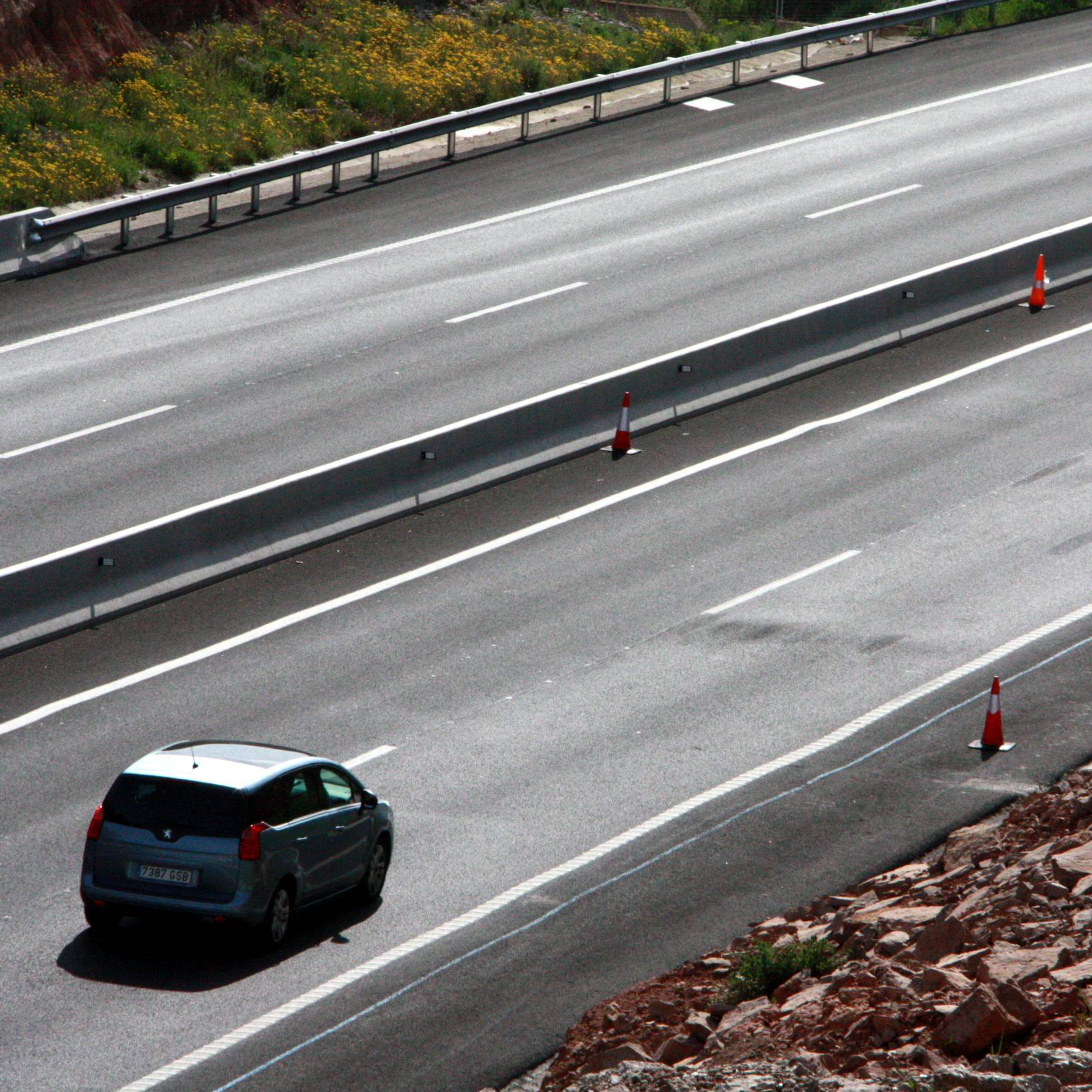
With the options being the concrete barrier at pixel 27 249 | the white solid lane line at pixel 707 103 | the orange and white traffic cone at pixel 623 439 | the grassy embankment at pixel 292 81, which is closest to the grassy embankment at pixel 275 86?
the grassy embankment at pixel 292 81

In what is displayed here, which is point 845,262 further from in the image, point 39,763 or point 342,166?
point 39,763

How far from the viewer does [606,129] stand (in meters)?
35.7

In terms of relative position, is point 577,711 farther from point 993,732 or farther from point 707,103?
point 707,103

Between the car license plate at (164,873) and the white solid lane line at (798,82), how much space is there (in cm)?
2873

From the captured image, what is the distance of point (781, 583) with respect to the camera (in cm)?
1927

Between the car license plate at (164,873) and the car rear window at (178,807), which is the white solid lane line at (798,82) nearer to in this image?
the car rear window at (178,807)

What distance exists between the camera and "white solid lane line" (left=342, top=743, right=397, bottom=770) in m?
15.4

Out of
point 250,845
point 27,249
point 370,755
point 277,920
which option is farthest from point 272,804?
point 27,249

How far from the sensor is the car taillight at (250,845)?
12.4 metres

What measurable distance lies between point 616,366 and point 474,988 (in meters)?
13.9

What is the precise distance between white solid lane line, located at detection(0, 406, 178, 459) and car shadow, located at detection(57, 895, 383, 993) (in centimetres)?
1036

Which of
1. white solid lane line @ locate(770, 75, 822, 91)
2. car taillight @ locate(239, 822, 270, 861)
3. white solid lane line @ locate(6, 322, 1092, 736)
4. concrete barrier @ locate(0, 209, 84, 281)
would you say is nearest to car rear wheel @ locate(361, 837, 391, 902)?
car taillight @ locate(239, 822, 270, 861)

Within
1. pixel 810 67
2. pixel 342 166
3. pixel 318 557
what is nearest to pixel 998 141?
pixel 810 67

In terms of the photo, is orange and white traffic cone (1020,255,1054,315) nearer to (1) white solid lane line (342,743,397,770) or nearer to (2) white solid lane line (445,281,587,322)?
(2) white solid lane line (445,281,587,322)
